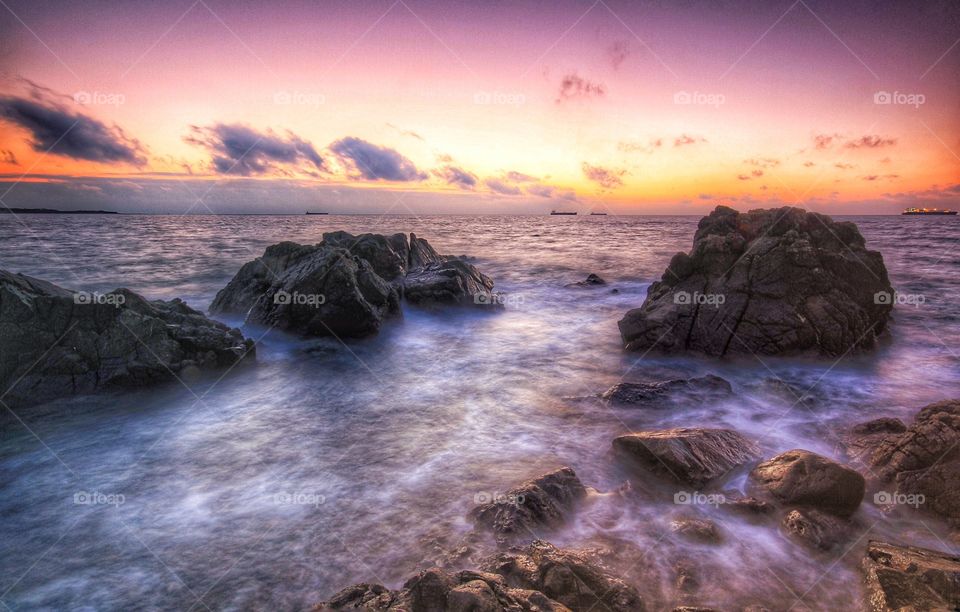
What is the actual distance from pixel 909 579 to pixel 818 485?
149 cm

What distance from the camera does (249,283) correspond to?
14.8 meters

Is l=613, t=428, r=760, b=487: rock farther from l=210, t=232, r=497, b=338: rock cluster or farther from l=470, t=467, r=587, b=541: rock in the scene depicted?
l=210, t=232, r=497, b=338: rock cluster

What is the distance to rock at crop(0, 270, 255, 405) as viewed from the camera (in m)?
8.05

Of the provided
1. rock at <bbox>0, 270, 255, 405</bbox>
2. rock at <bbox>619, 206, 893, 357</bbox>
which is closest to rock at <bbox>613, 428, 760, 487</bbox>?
rock at <bbox>619, 206, 893, 357</bbox>

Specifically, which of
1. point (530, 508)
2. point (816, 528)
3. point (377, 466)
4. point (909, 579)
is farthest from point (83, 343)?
point (909, 579)

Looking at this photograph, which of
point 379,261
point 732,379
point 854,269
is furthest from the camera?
point 379,261

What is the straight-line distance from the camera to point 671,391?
877 cm

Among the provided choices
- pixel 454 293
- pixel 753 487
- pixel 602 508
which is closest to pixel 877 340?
pixel 753 487

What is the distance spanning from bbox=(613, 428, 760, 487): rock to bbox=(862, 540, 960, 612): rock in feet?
5.80

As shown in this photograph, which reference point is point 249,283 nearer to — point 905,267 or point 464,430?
point 464,430

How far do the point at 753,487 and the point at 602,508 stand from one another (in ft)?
6.37

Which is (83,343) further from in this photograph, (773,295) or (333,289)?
(773,295)

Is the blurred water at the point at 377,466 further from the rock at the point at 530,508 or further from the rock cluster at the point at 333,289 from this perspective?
the rock cluster at the point at 333,289

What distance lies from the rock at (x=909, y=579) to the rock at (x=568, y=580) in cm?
197
